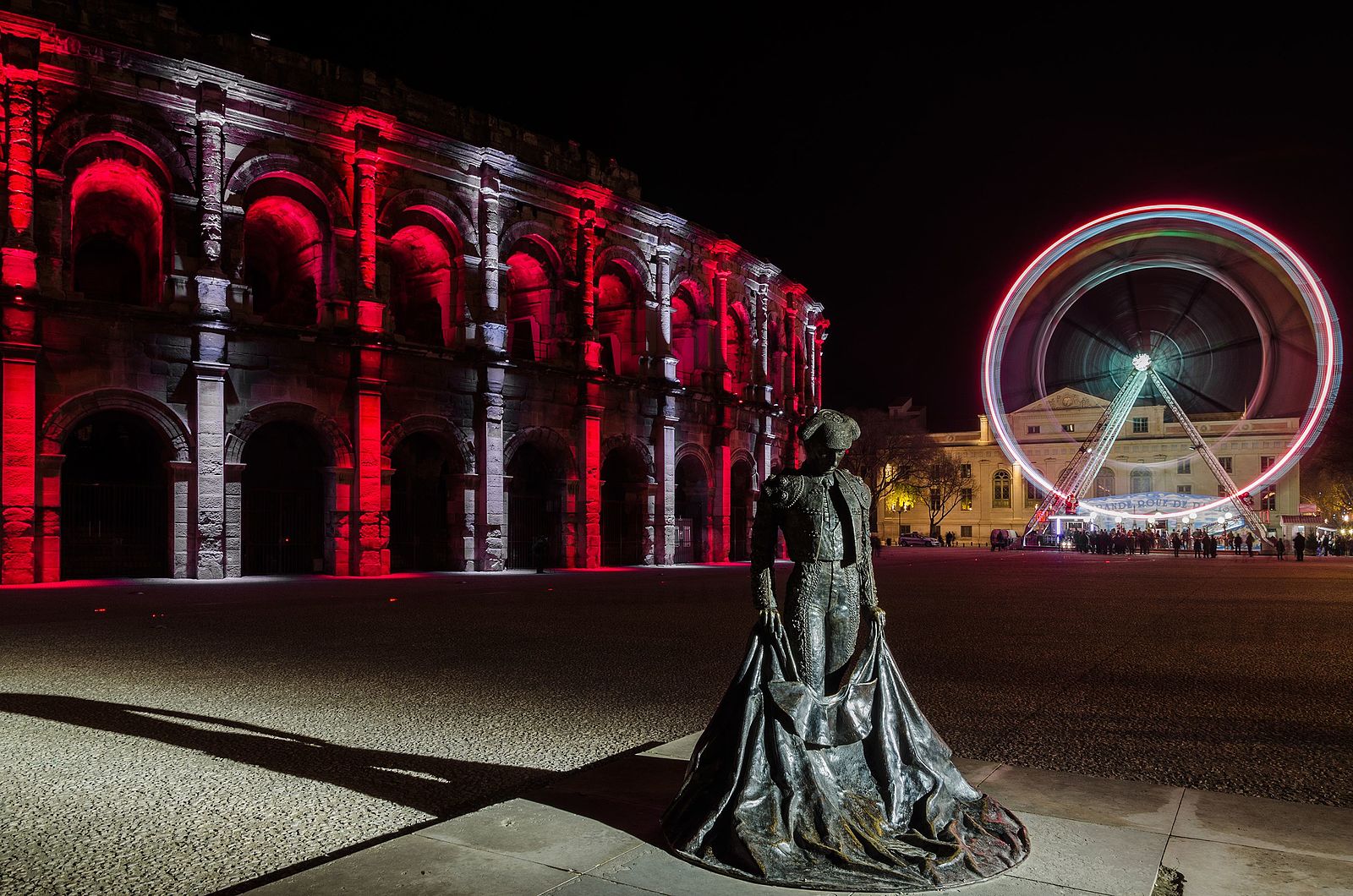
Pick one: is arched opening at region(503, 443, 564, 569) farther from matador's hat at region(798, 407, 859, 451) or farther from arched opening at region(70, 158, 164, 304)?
matador's hat at region(798, 407, 859, 451)

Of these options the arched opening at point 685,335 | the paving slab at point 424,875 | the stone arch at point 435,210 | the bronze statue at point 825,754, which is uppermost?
the stone arch at point 435,210

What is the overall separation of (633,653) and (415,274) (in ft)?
68.9

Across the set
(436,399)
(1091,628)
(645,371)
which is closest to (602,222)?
(645,371)

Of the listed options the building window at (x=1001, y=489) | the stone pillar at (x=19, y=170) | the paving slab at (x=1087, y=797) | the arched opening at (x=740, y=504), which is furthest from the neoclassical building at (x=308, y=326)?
the building window at (x=1001, y=489)

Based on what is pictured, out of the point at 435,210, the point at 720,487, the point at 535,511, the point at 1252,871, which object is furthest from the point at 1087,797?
the point at 720,487

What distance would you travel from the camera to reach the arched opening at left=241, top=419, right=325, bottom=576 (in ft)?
82.5

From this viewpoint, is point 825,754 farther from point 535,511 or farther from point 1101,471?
point 1101,471

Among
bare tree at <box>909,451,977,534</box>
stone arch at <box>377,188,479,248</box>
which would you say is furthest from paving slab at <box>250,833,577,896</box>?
bare tree at <box>909,451,977,534</box>

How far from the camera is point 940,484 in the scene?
222 feet

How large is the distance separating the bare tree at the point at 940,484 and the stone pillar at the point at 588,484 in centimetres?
3732

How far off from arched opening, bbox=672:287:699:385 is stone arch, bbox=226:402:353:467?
44.7 ft

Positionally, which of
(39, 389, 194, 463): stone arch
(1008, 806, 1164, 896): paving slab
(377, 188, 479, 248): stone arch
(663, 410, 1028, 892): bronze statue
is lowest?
(1008, 806, 1164, 896): paving slab

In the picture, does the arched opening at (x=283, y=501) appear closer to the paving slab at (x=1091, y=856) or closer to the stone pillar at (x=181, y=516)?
the stone pillar at (x=181, y=516)

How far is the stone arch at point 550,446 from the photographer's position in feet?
92.3
